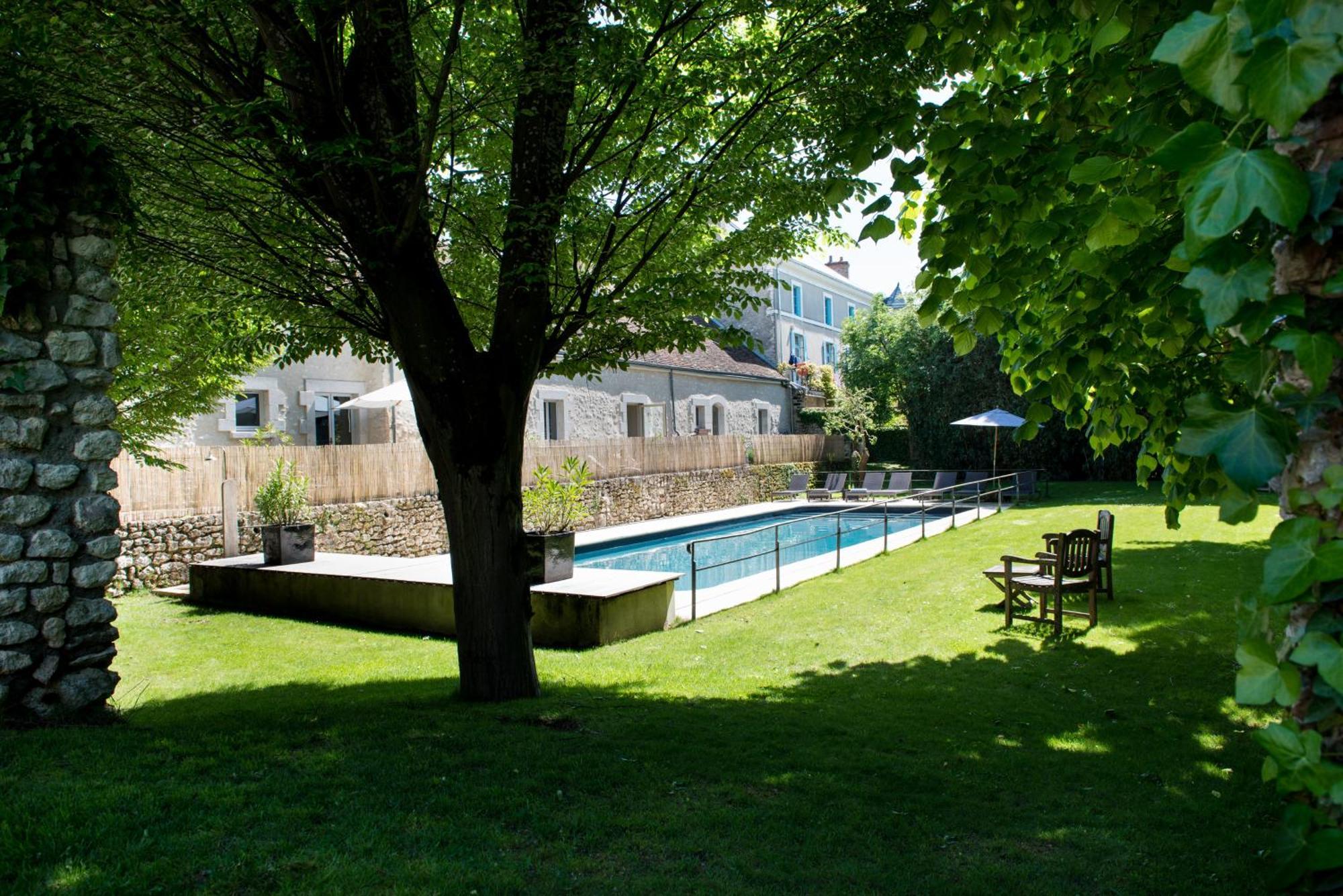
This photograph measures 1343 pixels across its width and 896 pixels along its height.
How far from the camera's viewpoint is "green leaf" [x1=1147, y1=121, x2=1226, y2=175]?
60.0 inches

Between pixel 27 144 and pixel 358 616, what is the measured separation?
6.98m

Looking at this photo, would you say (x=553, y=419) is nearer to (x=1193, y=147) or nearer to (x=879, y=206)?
(x=879, y=206)

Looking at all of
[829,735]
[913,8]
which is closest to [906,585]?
[829,735]

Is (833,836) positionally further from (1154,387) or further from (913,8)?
(913,8)

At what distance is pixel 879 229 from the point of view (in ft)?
12.5

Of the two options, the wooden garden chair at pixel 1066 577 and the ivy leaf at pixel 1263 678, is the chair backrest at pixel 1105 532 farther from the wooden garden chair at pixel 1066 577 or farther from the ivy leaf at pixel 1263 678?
the ivy leaf at pixel 1263 678

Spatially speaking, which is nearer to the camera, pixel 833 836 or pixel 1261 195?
pixel 1261 195

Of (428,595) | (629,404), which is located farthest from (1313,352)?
(629,404)

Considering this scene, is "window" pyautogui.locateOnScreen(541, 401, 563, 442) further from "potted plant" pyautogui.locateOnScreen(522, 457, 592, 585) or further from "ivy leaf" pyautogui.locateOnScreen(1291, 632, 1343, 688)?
"ivy leaf" pyautogui.locateOnScreen(1291, 632, 1343, 688)

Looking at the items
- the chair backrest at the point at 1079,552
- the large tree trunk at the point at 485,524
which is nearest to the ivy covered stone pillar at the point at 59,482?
the large tree trunk at the point at 485,524

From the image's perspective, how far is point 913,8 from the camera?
18.6 feet

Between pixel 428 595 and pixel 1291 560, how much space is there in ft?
31.4

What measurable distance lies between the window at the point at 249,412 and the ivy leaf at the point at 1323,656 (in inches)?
688

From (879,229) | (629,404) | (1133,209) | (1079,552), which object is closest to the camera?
(1133,209)
